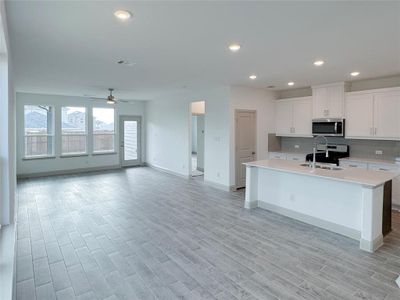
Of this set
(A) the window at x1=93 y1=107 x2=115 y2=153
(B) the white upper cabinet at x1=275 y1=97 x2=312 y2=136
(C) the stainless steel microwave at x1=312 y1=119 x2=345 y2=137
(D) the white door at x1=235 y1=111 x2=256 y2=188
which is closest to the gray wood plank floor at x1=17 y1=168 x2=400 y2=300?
(D) the white door at x1=235 y1=111 x2=256 y2=188

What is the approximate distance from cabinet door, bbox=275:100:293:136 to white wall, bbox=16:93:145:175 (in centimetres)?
568

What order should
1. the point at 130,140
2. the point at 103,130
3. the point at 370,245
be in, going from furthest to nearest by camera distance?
the point at 130,140 → the point at 103,130 → the point at 370,245

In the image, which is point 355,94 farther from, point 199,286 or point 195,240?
point 199,286

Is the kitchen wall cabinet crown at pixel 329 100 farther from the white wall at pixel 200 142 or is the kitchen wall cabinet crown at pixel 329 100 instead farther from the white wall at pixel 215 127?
the white wall at pixel 200 142

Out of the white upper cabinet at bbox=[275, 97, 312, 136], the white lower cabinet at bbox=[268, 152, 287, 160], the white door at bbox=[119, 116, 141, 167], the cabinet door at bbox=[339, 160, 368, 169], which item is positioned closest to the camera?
the cabinet door at bbox=[339, 160, 368, 169]

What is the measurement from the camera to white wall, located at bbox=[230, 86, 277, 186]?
6398 mm

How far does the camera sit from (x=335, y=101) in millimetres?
5914

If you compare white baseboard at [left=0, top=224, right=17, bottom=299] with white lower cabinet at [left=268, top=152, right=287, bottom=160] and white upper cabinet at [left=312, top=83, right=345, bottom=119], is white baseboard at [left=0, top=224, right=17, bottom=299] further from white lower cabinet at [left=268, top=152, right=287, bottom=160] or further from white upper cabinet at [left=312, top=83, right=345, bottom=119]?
white upper cabinet at [left=312, top=83, right=345, bottom=119]

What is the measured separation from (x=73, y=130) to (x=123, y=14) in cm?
759

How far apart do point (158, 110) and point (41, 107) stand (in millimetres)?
3851

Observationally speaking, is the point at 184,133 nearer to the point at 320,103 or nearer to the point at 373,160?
the point at 320,103

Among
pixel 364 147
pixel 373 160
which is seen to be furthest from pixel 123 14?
pixel 364 147

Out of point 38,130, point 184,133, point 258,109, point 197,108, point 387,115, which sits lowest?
point 184,133

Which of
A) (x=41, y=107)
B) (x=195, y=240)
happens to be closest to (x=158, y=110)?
(x=41, y=107)
